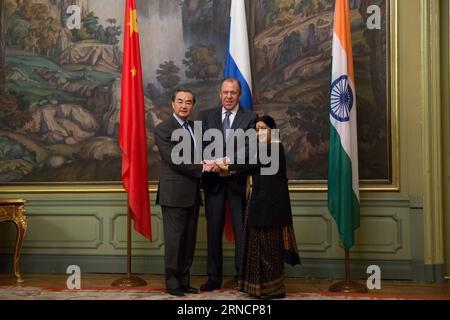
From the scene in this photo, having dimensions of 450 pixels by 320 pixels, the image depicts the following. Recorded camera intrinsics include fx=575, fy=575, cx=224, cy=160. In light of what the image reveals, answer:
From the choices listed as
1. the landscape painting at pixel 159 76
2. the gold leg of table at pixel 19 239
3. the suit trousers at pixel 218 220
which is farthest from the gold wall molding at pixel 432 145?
the gold leg of table at pixel 19 239

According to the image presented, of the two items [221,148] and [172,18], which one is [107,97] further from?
[221,148]

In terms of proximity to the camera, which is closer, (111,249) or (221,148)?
(221,148)

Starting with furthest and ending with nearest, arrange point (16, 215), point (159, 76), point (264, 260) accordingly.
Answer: point (159, 76) → point (16, 215) → point (264, 260)

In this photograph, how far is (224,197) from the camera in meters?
5.62

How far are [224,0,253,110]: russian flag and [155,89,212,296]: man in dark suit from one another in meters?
0.89

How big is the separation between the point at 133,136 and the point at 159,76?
1.10 meters

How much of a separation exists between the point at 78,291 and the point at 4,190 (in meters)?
2.10

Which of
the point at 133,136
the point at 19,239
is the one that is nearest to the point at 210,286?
the point at 133,136

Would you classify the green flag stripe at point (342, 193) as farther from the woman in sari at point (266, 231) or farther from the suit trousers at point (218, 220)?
the suit trousers at point (218, 220)

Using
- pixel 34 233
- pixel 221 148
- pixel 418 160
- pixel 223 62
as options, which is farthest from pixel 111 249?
pixel 418 160

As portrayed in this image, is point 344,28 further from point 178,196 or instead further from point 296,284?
point 296,284

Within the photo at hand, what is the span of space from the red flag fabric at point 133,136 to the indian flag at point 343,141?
196 cm

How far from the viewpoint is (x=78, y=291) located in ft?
18.4
